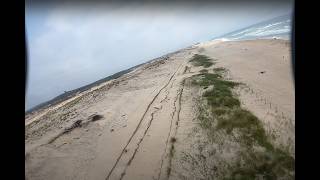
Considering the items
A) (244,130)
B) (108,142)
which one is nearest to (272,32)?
(244,130)

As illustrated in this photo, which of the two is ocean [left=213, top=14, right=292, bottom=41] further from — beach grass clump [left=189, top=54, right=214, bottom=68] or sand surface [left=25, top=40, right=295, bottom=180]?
sand surface [left=25, top=40, right=295, bottom=180]

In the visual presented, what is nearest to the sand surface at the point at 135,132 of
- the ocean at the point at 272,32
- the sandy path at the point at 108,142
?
the sandy path at the point at 108,142

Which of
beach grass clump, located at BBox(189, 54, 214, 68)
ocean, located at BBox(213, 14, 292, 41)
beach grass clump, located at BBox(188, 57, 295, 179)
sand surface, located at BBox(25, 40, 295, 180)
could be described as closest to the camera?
beach grass clump, located at BBox(188, 57, 295, 179)

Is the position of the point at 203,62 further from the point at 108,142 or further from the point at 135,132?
the point at 108,142

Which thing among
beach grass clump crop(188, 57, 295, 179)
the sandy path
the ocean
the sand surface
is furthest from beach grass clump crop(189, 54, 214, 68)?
the ocean

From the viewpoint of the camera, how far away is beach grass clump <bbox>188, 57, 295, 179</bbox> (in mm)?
7969
